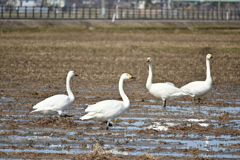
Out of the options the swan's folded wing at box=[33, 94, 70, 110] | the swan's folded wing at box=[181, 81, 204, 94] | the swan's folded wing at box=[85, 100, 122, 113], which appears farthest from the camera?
the swan's folded wing at box=[181, 81, 204, 94]

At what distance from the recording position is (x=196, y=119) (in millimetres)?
11328

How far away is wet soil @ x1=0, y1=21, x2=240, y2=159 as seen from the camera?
27.4 ft

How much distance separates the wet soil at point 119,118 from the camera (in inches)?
329

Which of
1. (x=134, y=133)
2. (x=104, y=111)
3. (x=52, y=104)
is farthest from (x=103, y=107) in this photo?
(x=52, y=104)

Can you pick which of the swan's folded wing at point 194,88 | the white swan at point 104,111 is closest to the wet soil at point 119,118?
the white swan at point 104,111

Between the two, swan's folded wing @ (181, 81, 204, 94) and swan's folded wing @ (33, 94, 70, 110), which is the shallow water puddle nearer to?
swan's folded wing @ (33, 94, 70, 110)

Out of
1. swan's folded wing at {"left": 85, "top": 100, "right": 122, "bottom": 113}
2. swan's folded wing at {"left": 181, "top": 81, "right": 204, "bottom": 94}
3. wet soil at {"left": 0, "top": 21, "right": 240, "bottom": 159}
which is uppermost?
swan's folded wing at {"left": 85, "top": 100, "right": 122, "bottom": 113}

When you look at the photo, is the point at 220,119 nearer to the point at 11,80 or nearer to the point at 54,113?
the point at 54,113

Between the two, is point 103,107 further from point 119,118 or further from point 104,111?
point 119,118

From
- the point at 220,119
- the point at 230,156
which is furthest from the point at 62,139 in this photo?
the point at 220,119

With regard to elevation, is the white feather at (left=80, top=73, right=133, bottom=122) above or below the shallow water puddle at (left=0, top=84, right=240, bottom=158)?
above

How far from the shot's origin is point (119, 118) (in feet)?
37.7

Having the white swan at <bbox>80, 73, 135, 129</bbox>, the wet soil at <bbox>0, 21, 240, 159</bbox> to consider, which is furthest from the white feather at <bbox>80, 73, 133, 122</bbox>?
the wet soil at <bbox>0, 21, 240, 159</bbox>

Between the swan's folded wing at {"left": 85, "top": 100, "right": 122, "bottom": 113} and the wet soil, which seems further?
the swan's folded wing at {"left": 85, "top": 100, "right": 122, "bottom": 113}
